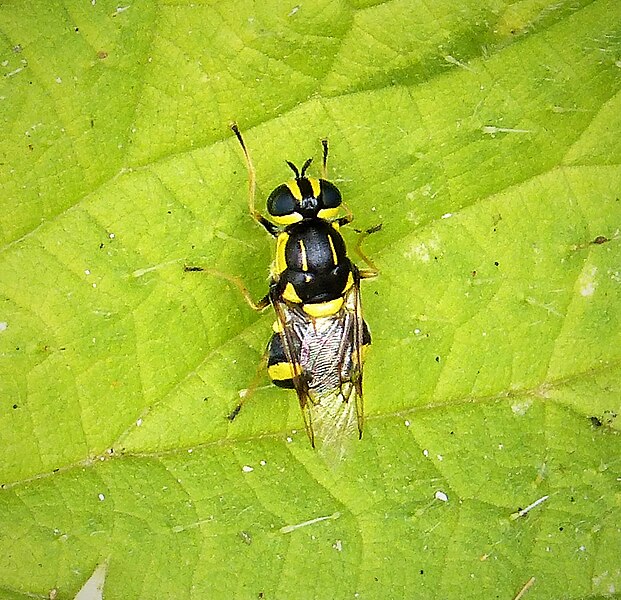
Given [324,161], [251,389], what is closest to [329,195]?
[324,161]

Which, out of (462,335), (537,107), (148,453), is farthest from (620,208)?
(148,453)

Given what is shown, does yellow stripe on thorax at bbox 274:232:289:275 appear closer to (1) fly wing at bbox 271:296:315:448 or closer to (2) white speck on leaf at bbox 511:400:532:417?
(1) fly wing at bbox 271:296:315:448

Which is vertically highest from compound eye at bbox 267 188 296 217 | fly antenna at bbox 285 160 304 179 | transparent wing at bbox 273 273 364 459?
fly antenna at bbox 285 160 304 179

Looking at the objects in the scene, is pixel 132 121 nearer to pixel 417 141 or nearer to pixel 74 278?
pixel 74 278

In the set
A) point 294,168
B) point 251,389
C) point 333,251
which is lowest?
point 251,389

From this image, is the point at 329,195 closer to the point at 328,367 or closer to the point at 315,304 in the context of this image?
the point at 315,304

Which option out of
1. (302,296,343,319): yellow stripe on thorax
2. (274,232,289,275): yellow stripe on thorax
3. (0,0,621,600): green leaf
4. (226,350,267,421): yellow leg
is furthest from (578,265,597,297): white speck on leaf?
(226,350,267,421): yellow leg

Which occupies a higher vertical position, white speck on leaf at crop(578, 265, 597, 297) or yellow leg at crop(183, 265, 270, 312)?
yellow leg at crop(183, 265, 270, 312)
